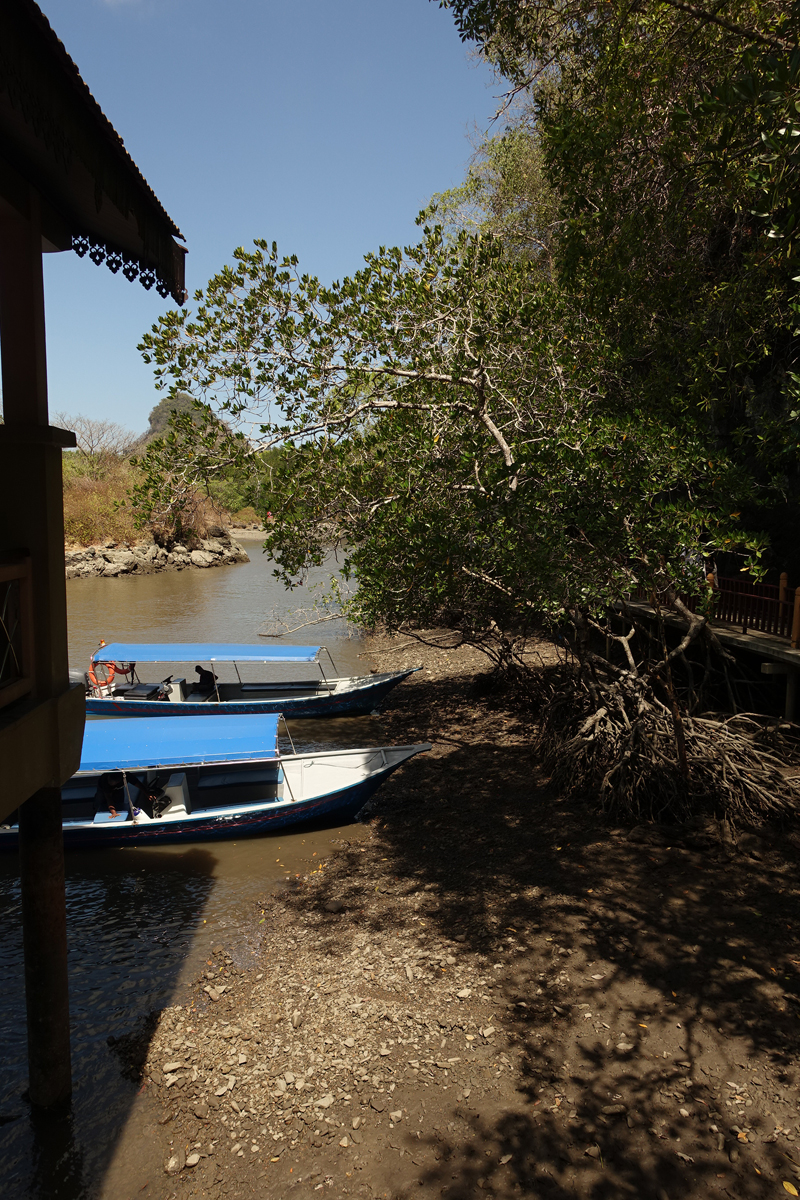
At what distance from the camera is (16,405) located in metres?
4.65

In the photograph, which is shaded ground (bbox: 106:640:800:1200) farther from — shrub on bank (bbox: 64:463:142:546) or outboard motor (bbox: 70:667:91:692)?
shrub on bank (bbox: 64:463:142:546)

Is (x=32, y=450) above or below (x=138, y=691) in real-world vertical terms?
above

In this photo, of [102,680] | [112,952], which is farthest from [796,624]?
[102,680]

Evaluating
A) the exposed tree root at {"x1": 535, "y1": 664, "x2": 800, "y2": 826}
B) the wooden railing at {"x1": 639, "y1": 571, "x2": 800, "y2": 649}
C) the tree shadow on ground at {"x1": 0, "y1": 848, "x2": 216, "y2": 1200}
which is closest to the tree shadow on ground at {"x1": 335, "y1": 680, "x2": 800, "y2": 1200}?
the exposed tree root at {"x1": 535, "y1": 664, "x2": 800, "y2": 826}

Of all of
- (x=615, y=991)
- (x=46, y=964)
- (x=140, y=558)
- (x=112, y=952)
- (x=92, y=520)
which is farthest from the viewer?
(x=92, y=520)

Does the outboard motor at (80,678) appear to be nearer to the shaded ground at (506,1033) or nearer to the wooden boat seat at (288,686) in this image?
the shaded ground at (506,1033)

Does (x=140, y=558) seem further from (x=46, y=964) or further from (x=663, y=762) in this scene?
(x=46, y=964)

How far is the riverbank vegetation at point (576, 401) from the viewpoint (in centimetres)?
920

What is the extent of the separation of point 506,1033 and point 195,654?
1253 centimetres

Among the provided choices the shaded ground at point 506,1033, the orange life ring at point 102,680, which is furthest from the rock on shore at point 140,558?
the shaded ground at point 506,1033

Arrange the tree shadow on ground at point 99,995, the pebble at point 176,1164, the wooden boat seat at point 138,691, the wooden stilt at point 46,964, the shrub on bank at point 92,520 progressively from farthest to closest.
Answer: the shrub on bank at point 92,520 → the wooden boat seat at point 138,691 → the wooden stilt at point 46,964 → the tree shadow on ground at point 99,995 → the pebble at point 176,1164

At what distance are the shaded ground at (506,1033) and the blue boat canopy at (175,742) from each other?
2224 mm

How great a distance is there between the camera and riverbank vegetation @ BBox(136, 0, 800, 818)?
920 centimetres

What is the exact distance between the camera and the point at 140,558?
45.6 m
